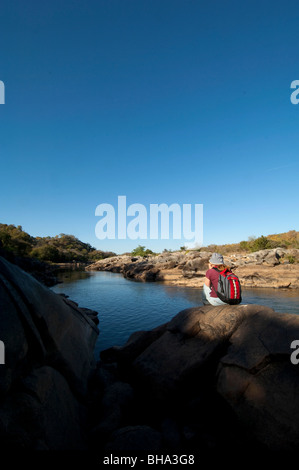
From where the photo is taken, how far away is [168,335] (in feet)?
24.2

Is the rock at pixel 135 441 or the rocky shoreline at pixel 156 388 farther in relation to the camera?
the rock at pixel 135 441

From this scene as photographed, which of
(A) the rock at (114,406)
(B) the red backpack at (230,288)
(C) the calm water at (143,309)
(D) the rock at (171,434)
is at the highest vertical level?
(B) the red backpack at (230,288)

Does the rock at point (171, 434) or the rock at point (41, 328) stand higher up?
the rock at point (41, 328)

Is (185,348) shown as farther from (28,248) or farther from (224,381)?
(28,248)

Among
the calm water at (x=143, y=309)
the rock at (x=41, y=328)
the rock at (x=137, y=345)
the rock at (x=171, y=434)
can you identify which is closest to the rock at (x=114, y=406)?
the rock at (x=41, y=328)

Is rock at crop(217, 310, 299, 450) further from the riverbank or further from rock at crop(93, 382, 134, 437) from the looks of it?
the riverbank

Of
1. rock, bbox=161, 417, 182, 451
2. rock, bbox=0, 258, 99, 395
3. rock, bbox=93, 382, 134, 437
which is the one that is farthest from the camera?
rock, bbox=93, 382, 134, 437

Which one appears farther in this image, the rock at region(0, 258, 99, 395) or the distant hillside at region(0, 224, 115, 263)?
the distant hillside at region(0, 224, 115, 263)

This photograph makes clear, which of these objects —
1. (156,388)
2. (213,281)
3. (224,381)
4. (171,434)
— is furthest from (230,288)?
(171,434)

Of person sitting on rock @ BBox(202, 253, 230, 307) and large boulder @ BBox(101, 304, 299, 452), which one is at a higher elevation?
person sitting on rock @ BBox(202, 253, 230, 307)

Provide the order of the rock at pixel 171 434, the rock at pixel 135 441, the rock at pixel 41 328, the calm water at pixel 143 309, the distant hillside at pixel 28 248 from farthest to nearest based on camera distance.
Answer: the distant hillside at pixel 28 248, the calm water at pixel 143 309, the rock at pixel 41 328, the rock at pixel 171 434, the rock at pixel 135 441

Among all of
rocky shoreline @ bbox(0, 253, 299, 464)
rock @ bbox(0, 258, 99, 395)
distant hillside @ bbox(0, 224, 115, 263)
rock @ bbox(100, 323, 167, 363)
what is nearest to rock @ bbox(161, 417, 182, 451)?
rocky shoreline @ bbox(0, 253, 299, 464)

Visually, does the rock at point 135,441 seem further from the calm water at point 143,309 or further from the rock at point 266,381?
the calm water at point 143,309
